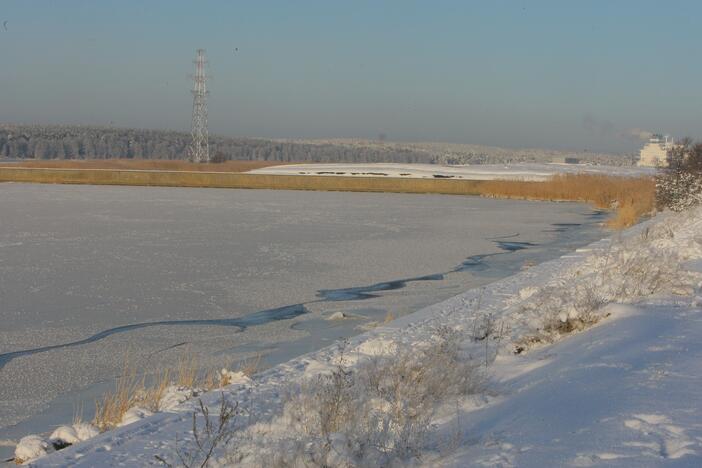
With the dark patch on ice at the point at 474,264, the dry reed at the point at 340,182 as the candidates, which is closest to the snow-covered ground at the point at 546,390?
the dark patch on ice at the point at 474,264

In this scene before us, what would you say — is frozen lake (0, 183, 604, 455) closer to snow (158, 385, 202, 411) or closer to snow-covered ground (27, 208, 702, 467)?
snow (158, 385, 202, 411)

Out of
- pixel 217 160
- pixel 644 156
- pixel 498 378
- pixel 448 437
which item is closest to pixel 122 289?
pixel 498 378

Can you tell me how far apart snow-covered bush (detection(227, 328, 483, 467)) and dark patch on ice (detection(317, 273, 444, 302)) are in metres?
5.91

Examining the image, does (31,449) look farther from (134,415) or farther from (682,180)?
(682,180)

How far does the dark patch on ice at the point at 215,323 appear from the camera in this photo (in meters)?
9.05

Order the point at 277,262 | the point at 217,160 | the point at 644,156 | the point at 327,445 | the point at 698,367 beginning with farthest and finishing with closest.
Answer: the point at 644,156 → the point at 217,160 → the point at 277,262 → the point at 698,367 → the point at 327,445

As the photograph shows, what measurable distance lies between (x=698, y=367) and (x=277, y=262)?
11.3 meters

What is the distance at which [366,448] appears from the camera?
432 cm

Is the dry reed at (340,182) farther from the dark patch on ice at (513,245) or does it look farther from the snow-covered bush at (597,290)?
the snow-covered bush at (597,290)

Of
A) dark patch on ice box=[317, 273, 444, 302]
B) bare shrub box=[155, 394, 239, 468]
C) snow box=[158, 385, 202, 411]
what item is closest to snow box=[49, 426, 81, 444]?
snow box=[158, 385, 202, 411]

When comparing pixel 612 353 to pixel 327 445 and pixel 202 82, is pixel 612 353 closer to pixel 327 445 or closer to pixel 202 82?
pixel 327 445

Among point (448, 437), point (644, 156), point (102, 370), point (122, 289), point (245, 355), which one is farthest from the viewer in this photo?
point (644, 156)

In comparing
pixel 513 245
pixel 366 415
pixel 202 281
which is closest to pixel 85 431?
pixel 366 415

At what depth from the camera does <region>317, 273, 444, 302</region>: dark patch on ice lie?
12.7m
